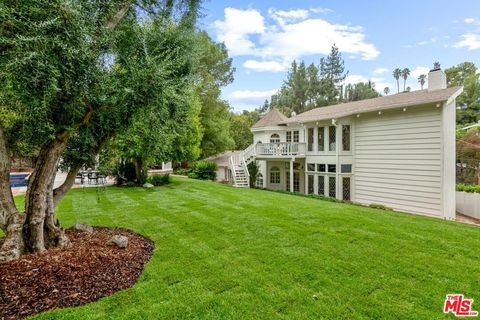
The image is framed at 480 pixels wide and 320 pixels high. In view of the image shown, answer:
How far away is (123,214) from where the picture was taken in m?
7.86

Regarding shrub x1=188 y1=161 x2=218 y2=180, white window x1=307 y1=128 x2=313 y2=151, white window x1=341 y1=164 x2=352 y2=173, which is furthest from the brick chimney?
shrub x1=188 y1=161 x2=218 y2=180

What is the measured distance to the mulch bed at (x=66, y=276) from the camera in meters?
3.12

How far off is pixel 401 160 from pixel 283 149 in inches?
262

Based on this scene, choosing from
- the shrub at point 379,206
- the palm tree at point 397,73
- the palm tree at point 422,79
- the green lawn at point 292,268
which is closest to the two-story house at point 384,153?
the shrub at point 379,206

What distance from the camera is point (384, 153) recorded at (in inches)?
483

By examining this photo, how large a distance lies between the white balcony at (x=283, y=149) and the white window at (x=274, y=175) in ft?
8.83

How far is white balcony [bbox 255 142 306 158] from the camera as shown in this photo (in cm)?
1625

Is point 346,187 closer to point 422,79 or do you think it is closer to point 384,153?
point 384,153

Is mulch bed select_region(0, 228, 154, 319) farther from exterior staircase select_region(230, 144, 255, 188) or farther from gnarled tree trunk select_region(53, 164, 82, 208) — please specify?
exterior staircase select_region(230, 144, 255, 188)

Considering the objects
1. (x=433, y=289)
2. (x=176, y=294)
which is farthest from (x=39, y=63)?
(x=433, y=289)

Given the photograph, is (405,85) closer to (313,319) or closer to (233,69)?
(233,69)

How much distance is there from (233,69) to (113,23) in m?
22.2

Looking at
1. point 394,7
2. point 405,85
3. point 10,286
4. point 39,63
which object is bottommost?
point 10,286

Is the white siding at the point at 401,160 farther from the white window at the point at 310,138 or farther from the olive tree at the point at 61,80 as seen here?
the olive tree at the point at 61,80
